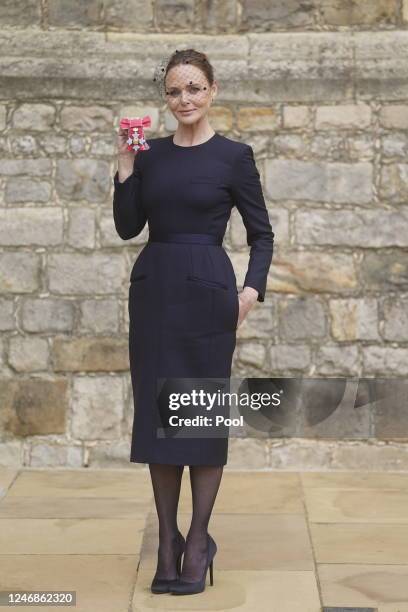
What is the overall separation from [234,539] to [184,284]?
1324 mm

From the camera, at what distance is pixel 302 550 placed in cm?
446

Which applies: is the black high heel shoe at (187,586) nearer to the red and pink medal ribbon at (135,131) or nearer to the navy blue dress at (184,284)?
the navy blue dress at (184,284)

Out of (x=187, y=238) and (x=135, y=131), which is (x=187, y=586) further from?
(x=135, y=131)

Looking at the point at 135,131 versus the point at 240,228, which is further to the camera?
the point at 240,228

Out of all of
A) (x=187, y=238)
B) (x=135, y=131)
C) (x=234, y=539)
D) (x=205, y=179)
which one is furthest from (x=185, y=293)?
(x=234, y=539)

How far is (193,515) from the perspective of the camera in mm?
3816

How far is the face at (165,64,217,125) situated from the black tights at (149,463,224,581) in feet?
3.71

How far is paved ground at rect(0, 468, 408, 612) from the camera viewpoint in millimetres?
3850

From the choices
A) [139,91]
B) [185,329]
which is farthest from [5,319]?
[185,329]

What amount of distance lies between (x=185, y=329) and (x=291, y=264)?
2.35 meters

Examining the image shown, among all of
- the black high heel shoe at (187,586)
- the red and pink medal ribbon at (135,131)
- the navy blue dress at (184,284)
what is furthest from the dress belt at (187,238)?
the black high heel shoe at (187,586)

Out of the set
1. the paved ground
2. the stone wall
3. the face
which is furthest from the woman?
the stone wall

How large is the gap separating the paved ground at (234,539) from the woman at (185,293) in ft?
0.77

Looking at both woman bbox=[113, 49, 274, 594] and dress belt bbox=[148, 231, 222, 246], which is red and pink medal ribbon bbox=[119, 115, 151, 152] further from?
dress belt bbox=[148, 231, 222, 246]
